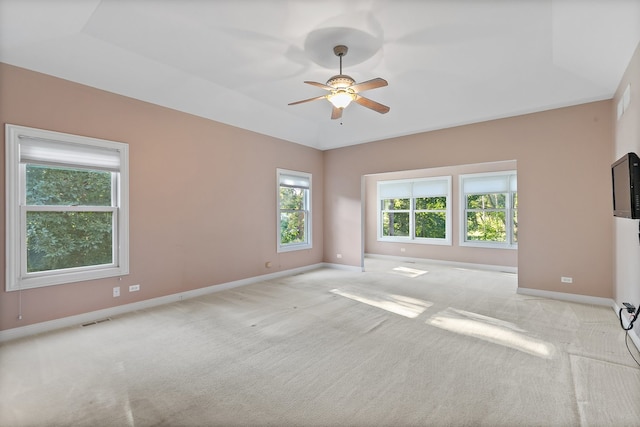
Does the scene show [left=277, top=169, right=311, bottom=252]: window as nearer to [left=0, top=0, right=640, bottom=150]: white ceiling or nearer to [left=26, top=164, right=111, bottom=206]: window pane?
[left=0, top=0, right=640, bottom=150]: white ceiling

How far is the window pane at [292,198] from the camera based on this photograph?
6.53 metres

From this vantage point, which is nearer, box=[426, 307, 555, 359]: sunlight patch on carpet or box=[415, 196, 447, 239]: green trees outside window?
box=[426, 307, 555, 359]: sunlight patch on carpet

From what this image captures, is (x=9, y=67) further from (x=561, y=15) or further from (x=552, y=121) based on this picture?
(x=552, y=121)

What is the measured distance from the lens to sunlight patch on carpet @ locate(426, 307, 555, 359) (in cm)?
293

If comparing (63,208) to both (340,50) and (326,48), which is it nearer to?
(326,48)

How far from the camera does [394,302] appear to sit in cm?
451

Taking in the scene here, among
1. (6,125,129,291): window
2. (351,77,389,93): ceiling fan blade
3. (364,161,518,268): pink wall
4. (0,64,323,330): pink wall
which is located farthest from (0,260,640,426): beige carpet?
(364,161,518,268): pink wall

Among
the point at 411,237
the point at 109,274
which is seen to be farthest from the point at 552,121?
the point at 109,274

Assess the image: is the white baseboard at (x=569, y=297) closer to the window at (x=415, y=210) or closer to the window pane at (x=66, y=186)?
the window at (x=415, y=210)

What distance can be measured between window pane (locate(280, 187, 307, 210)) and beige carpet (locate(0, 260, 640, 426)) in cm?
267

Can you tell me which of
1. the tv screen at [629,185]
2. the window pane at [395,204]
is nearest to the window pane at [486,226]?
the window pane at [395,204]

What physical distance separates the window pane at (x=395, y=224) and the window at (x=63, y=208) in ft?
22.3

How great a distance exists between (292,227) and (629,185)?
5.32 meters

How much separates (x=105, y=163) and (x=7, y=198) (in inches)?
39.4
